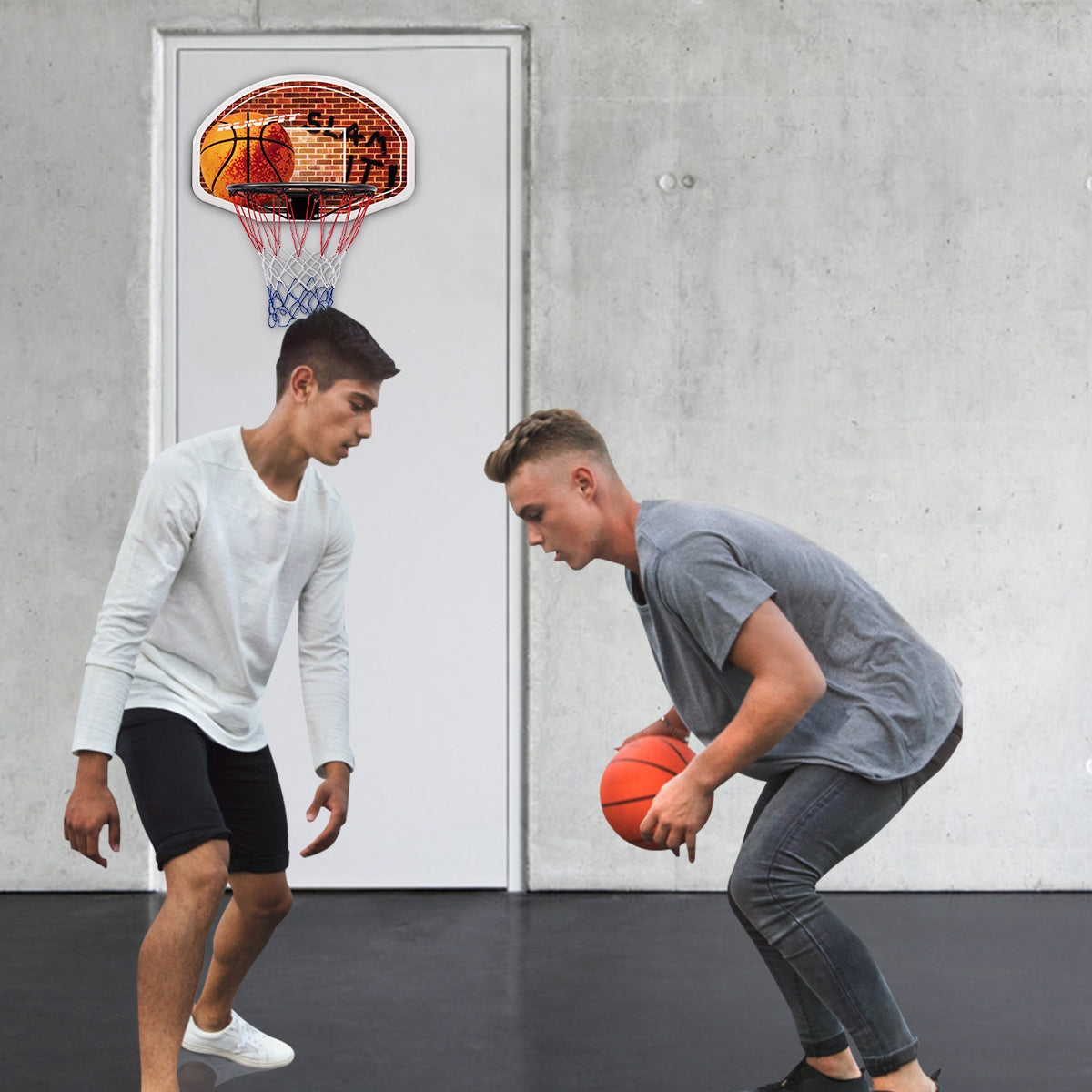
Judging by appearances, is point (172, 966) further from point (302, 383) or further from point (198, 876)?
point (302, 383)

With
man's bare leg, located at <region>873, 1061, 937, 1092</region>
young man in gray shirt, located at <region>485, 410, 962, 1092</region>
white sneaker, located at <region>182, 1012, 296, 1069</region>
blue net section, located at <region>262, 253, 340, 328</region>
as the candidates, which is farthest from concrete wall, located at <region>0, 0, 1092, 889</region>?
man's bare leg, located at <region>873, 1061, 937, 1092</region>

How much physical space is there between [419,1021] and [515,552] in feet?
6.33

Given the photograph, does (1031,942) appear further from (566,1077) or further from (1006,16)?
(1006,16)

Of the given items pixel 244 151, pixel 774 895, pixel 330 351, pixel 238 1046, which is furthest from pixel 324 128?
pixel 774 895

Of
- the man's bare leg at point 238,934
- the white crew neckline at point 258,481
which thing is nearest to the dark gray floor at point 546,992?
the man's bare leg at point 238,934

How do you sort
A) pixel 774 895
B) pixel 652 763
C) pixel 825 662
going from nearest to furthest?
pixel 774 895, pixel 825 662, pixel 652 763

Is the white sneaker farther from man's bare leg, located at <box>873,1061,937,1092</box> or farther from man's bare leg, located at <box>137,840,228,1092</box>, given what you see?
man's bare leg, located at <box>873,1061,937,1092</box>

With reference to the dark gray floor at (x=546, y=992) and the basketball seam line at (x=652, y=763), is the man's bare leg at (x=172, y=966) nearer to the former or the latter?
the dark gray floor at (x=546, y=992)

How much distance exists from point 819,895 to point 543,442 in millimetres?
962

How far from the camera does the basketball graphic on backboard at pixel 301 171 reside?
486 centimetres

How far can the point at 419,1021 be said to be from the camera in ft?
11.0

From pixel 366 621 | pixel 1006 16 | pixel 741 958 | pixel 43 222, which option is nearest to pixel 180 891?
pixel 741 958

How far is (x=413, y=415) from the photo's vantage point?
191 inches

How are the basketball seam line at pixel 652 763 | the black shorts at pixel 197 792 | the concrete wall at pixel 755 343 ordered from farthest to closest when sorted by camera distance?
1. the concrete wall at pixel 755 343
2. the basketball seam line at pixel 652 763
3. the black shorts at pixel 197 792
